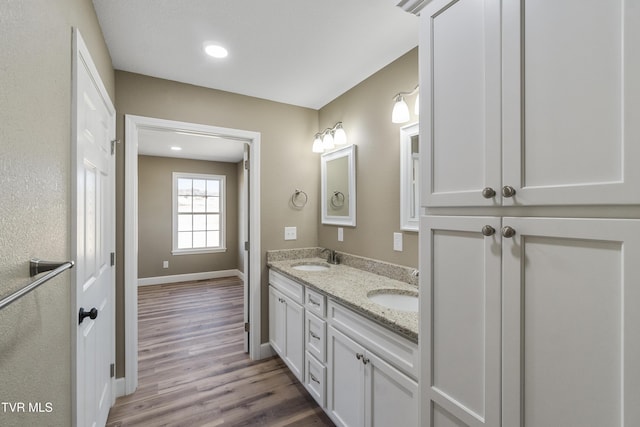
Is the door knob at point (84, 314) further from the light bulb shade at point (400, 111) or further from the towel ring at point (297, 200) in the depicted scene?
the light bulb shade at point (400, 111)

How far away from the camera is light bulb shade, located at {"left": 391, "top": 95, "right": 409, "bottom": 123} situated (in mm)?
1895

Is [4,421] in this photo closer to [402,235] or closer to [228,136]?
[402,235]

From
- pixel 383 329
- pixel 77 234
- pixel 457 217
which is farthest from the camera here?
pixel 383 329

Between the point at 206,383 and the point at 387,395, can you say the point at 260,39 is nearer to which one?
the point at 387,395

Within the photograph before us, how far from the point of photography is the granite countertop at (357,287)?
125cm

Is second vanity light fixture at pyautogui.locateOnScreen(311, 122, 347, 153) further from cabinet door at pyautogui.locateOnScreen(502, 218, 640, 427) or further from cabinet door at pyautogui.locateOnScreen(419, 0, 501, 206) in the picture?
Result: cabinet door at pyautogui.locateOnScreen(502, 218, 640, 427)

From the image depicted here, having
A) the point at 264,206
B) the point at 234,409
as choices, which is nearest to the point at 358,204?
the point at 264,206

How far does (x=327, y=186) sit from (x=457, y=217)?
1.95 metres

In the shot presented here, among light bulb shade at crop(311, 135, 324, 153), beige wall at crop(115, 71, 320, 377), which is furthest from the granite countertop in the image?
light bulb shade at crop(311, 135, 324, 153)

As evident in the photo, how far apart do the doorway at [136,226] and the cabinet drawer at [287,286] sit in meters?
0.17

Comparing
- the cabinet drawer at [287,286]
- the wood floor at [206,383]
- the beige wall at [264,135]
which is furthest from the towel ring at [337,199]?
the wood floor at [206,383]

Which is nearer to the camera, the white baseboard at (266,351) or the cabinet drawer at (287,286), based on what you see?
the cabinet drawer at (287,286)

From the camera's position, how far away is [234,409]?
2.00 meters

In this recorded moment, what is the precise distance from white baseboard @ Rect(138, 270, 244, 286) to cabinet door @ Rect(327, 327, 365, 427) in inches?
173
